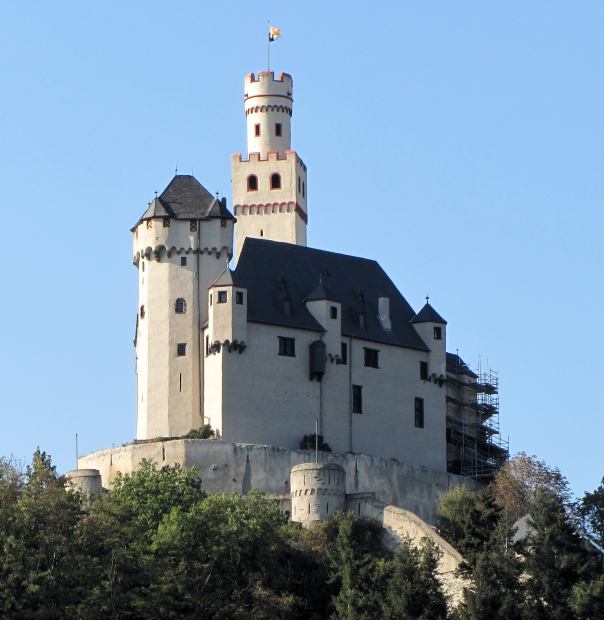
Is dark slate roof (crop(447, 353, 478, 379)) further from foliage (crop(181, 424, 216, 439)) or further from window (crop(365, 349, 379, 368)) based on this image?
foliage (crop(181, 424, 216, 439))

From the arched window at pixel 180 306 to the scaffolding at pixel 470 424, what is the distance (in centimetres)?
1690

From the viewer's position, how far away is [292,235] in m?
104

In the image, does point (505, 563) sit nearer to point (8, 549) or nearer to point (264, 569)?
point (264, 569)

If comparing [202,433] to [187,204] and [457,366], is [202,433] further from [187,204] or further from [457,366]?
[457,366]

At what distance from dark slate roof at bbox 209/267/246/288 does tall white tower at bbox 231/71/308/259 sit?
12.9 metres

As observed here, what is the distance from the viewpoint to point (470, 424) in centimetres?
10025

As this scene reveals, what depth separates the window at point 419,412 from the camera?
308ft

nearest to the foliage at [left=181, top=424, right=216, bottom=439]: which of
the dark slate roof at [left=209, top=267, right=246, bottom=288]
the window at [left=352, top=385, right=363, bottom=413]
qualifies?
Result: the dark slate roof at [left=209, top=267, right=246, bottom=288]

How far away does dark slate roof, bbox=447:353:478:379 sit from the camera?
3971 inches

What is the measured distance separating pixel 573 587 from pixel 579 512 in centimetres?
1588

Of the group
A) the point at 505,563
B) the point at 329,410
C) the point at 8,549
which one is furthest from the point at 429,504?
the point at 8,549

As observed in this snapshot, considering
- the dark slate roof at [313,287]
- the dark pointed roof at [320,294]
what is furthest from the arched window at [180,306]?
the dark pointed roof at [320,294]

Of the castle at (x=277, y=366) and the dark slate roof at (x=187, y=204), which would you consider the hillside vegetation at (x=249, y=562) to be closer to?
the castle at (x=277, y=366)

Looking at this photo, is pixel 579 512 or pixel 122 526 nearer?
pixel 122 526
